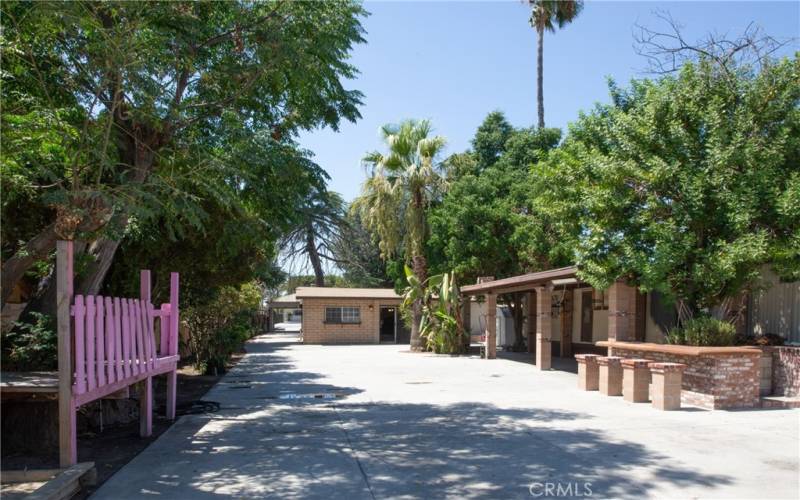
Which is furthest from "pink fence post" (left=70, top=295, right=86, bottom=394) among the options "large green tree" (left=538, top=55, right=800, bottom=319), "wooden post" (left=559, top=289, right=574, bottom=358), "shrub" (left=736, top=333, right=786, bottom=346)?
"wooden post" (left=559, top=289, right=574, bottom=358)

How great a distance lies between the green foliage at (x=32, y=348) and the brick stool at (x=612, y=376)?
31.1ft

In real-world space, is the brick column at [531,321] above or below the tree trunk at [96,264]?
below

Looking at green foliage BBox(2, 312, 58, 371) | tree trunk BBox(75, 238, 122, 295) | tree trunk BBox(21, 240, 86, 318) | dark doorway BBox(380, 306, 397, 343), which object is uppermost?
tree trunk BBox(75, 238, 122, 295)

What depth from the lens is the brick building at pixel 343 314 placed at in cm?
3350

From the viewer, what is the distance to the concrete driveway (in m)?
6.12

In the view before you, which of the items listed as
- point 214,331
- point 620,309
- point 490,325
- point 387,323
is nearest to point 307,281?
point 387,323

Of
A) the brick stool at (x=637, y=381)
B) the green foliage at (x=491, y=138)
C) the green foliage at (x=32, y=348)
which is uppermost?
the green foliage at (x=491, y=138)

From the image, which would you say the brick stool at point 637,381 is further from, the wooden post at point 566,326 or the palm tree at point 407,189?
the palm tree at point 407,189

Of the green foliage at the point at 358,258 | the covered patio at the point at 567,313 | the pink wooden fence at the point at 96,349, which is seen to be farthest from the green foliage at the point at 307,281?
the pink wooden fence at the point at 96,349

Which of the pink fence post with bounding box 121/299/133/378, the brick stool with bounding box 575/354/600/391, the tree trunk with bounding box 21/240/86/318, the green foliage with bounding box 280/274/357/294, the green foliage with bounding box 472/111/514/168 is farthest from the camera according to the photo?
the green foliage with bounding box 280/274/357/294

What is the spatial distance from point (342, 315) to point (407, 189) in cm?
Result: 1073

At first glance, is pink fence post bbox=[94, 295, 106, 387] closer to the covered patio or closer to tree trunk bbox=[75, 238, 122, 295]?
tree trunk bbox=[75, 238, 122, 295]

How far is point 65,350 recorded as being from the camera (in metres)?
6.11

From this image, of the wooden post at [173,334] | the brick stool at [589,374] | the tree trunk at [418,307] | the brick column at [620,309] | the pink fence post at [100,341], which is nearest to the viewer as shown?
the pink fence post at [100,341]
